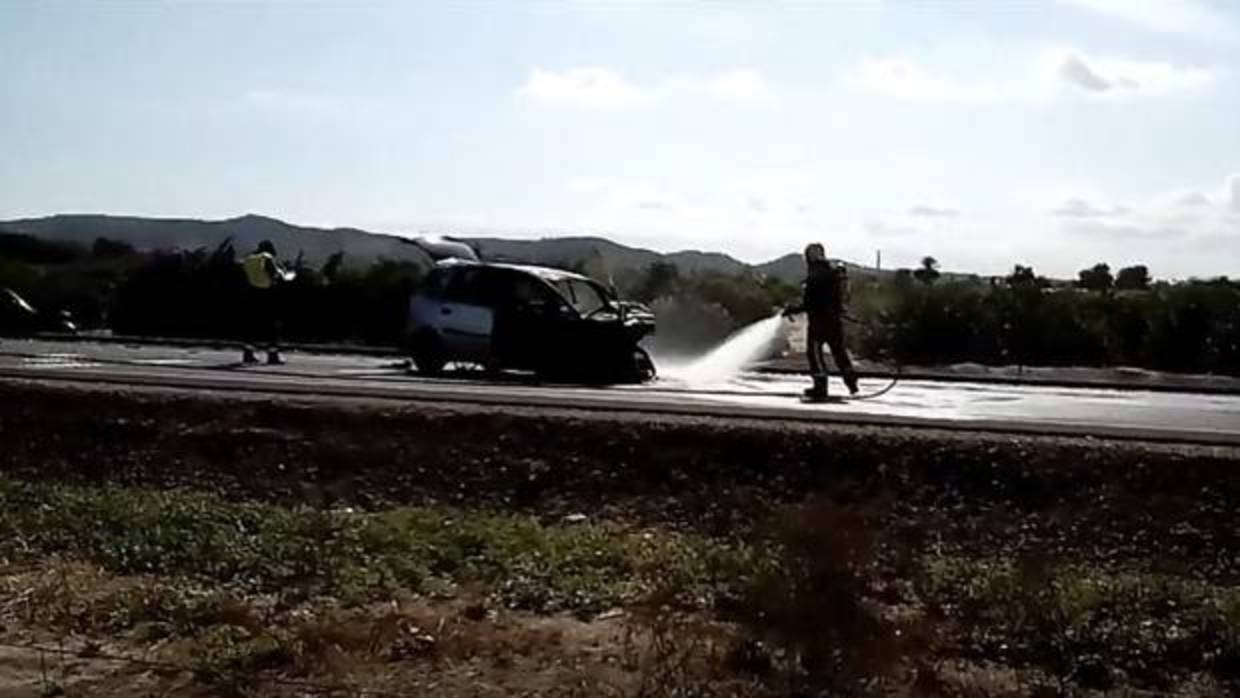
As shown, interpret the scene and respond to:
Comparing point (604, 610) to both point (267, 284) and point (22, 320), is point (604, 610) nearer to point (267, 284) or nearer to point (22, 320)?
point (267, 284)

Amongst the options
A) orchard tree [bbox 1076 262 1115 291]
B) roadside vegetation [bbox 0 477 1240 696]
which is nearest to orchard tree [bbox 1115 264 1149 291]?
orchard tree [bbox 1076 262 1115 291]

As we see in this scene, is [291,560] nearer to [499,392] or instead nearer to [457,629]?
[457,629]

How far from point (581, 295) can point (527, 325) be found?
132 cm

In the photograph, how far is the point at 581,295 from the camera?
1014 inches

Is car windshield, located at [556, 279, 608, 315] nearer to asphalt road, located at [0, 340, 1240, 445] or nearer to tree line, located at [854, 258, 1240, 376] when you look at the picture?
asphalt road, located at [0, 340, 1240, 445]

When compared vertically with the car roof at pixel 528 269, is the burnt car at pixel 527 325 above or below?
below

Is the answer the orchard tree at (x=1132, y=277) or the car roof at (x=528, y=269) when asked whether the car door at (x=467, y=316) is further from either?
the orchard tree at (x=1132, y=277)

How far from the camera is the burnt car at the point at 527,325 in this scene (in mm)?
24500

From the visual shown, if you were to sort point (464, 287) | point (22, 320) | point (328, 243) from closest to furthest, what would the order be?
point (464, 287), point (22, 320), point (328, 243)

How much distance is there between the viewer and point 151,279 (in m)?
41.9

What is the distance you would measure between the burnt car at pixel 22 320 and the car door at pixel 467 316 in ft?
51.6

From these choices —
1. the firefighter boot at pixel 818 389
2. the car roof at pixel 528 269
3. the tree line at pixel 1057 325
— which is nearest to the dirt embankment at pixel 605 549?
the firefighter boot at pixel 818 389

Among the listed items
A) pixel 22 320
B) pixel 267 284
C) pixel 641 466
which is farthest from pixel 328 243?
pixel 641 466

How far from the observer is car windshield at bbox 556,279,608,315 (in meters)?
25.1
